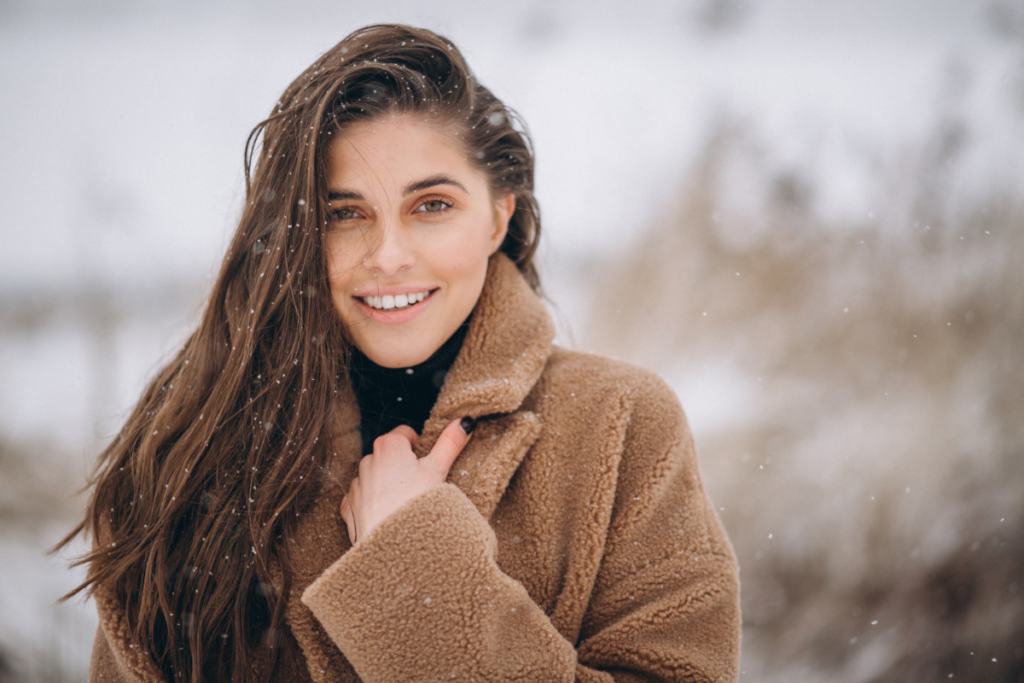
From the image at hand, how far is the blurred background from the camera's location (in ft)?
8.21

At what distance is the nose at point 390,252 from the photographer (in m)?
1.14

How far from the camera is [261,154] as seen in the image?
125 cm

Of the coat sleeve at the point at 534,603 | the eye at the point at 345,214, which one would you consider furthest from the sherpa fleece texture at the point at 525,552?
the eye at the point at 345,214

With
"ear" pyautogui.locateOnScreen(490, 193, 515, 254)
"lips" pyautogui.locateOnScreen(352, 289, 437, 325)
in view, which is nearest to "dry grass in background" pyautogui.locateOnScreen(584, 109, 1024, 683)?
"ear" pyautogui.locateOnScreen(490, 193, 515, 254)

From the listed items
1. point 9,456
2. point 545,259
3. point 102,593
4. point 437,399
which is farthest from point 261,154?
point 9,456

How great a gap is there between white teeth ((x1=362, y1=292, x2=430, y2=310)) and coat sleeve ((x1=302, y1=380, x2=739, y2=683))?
412 mm

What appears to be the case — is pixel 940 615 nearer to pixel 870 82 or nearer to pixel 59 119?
pixel 870 82

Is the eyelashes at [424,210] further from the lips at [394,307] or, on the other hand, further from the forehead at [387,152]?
the lips at [394,307]

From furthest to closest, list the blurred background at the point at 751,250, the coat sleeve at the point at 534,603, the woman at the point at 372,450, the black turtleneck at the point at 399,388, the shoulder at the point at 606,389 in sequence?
the blurred background at the point at 751,250, the black turtleneck at the point at 399,388, the shoulder at the point at 606,389, the woman at the point at 372,450, the coat sleeve at the point at 534,603

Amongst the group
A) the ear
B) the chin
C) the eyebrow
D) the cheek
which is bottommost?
the chin

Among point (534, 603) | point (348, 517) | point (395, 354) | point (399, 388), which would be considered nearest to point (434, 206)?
point (395, 354)

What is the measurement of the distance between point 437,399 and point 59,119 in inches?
100

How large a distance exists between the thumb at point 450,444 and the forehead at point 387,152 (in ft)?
1.80

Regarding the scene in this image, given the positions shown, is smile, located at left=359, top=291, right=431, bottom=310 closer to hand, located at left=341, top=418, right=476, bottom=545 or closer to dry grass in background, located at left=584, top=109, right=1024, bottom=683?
hand, located at left=341, top=418, right=476, bottom=545
